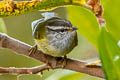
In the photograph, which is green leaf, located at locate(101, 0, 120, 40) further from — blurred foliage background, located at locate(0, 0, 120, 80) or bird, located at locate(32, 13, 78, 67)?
bird, located at locate(32, 13, 78, 67)

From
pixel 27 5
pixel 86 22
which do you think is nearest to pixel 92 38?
pixel 86 22

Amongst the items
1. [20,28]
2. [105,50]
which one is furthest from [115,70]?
[20,28]

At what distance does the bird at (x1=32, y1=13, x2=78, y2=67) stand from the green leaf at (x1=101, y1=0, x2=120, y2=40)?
16cm

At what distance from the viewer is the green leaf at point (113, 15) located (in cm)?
54

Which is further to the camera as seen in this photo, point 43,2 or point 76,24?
point 76,24

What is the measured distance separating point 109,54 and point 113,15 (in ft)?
0.61

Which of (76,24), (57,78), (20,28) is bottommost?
(20,28)

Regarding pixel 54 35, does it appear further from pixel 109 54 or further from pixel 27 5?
pixel 109 54

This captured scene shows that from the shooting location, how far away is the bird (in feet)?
2.47

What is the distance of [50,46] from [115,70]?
431mm

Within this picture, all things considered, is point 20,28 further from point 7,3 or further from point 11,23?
point 7,3

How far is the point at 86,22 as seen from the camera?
25.9 inches

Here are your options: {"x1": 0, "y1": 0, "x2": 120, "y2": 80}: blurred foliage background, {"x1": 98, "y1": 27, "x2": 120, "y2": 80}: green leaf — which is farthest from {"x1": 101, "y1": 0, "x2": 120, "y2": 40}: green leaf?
{"x1": 98, "y1": 27, "x2": 120, "y2": 80}: green leaf

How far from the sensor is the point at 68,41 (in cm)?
82
